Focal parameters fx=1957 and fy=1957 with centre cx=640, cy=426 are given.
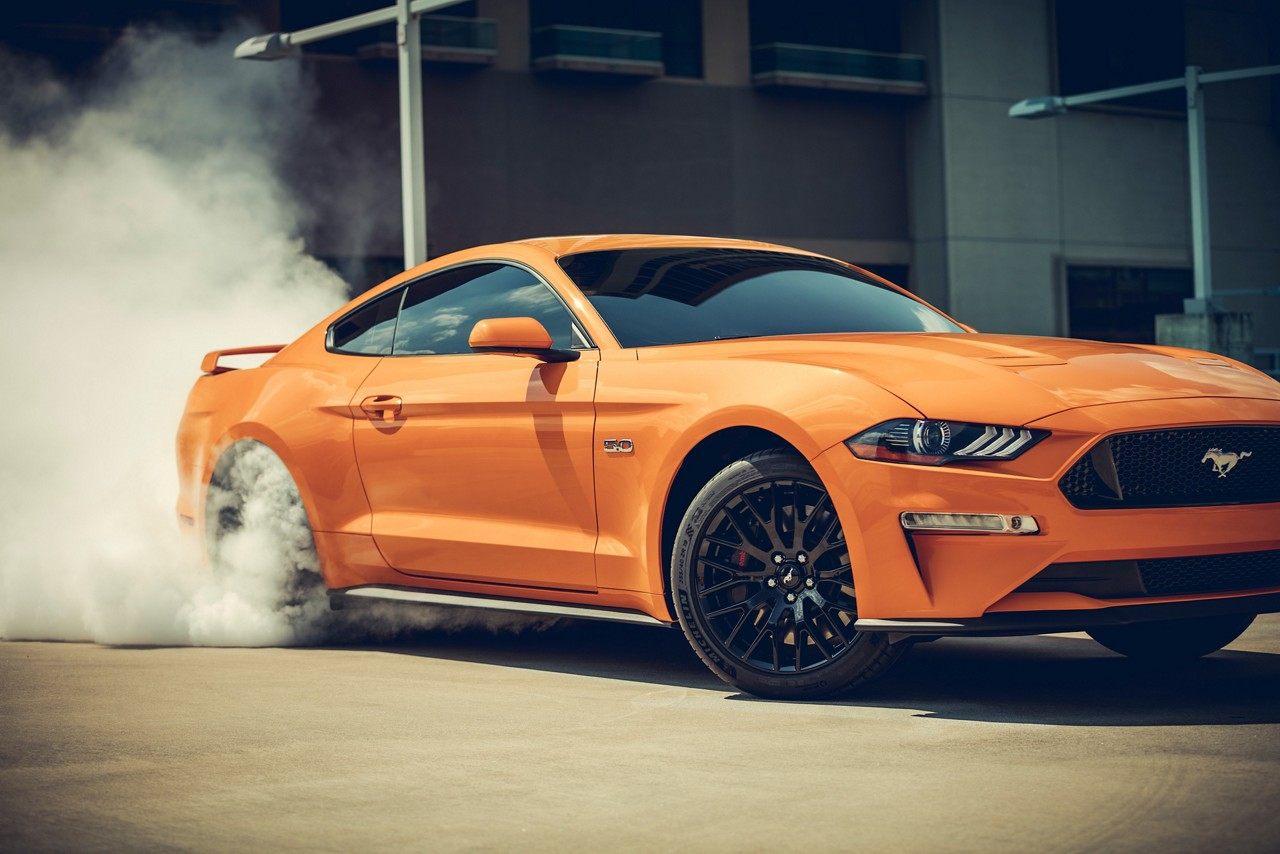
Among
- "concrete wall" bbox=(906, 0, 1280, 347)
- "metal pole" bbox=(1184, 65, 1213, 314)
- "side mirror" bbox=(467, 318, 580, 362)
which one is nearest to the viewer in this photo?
"side mirror" bbox=(467, 318, 580, 362)

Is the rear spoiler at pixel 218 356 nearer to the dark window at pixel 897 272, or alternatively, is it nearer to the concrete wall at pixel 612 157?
the concrete wall at pixel 612 157

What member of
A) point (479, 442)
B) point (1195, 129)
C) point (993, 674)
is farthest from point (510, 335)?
point (1195, 129)

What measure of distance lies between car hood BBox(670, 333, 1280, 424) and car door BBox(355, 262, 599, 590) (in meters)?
0.72

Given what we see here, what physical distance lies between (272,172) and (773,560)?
786 inches

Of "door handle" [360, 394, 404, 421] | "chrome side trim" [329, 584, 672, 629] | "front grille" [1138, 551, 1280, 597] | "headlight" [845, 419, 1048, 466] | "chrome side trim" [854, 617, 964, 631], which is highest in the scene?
"door handle" [360, 394, 404, 421]

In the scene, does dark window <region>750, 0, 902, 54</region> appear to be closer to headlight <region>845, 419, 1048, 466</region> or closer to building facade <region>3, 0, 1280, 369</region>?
building facade <region>3, 0, 1280, 369</region>

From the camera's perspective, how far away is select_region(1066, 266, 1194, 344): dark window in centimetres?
3344

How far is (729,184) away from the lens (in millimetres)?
29625

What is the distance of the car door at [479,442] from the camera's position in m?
6.76

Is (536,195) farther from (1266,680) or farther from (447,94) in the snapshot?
(1266,680)

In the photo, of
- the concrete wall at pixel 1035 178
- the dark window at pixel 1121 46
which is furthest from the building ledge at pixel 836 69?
the dark window at pixel 1121 46

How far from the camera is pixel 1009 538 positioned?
5629mm

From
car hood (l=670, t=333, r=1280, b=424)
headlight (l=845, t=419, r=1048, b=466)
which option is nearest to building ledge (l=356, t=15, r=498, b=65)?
car hood (l=670, t=333, r=1280, b=424)

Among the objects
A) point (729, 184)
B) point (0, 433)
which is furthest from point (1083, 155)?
point (0, 433)
